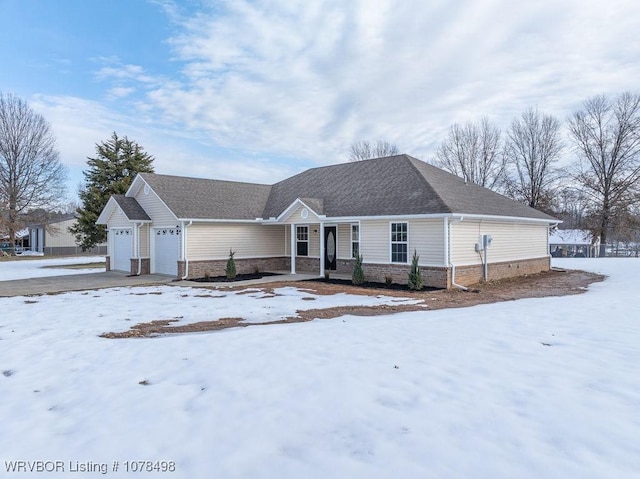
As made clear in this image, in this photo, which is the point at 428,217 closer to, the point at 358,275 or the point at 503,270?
the point at 358,275

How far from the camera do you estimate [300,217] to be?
57.9 ft

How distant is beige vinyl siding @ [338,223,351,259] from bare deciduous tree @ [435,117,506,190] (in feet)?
88.8

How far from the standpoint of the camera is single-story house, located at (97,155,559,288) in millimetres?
14539

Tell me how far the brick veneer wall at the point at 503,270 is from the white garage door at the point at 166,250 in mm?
11522

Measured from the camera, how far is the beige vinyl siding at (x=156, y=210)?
17.7 metres

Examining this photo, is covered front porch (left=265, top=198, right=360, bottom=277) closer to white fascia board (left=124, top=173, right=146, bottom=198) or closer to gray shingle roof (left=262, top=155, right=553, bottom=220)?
gray shingle roof (left=262, top=155, right=553, bottom=220)

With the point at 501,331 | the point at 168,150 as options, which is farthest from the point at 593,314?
the point at 168,150

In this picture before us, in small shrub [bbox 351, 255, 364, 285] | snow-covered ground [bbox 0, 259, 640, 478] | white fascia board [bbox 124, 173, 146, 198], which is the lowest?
snow-covered ground [bbox 0, 259, 640, 478]

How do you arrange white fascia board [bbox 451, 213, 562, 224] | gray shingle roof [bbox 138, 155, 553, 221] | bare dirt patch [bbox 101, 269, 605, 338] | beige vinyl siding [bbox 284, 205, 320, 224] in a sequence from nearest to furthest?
1. bare dirt patch [bbox 101, 269, 605, 338]
2. white fascia board [bbox 451, 213, 562, 224]
3. gray shingle roof [bbox 138, 155, 553, 221]
4. beige vinyl siding [bbox 284, 205, 320, 224]

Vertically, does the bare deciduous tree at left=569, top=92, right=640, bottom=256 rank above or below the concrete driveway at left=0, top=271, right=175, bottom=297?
above

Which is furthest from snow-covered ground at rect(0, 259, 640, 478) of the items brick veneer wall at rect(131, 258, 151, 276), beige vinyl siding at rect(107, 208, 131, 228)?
beige vinyl siding at rect(107, 208, 131, 228)

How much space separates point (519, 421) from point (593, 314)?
243 inches

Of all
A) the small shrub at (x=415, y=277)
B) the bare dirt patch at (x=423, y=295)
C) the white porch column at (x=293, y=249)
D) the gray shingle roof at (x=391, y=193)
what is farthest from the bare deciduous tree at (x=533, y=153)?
the small shrub at (x=415, y=277)

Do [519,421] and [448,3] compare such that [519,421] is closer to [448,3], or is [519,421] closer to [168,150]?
[448,3]
